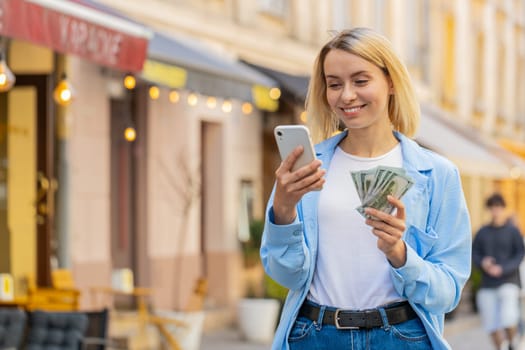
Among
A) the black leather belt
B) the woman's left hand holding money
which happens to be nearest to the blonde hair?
the woman's left hand holding money

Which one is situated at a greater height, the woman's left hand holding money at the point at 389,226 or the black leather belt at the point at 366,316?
the woman's left hand holding money at the point at 389,226

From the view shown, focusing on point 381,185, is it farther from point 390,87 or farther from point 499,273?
point 499,273

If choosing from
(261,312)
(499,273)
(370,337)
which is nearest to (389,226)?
(370,337)

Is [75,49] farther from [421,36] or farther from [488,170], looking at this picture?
[421,36]

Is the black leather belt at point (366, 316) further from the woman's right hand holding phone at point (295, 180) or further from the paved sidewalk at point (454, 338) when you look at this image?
the paved sidewalk at point (454, 338)

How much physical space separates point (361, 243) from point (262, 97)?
8617 mm

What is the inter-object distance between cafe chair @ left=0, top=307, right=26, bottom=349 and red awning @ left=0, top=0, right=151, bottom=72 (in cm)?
190

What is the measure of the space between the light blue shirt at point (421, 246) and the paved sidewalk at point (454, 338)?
9.80m

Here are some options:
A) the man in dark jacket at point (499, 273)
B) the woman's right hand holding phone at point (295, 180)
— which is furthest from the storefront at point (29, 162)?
the woman's right hand holding phone at point (295, 180)

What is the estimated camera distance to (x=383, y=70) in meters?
3.45

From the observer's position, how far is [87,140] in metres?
12.8

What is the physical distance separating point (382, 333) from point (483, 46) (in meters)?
29.7

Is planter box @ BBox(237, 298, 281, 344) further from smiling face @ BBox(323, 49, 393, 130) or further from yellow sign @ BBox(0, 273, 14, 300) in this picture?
smiling face @ BBox(323, 49, 393, 130)

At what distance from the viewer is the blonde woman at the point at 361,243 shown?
338 centimetres
